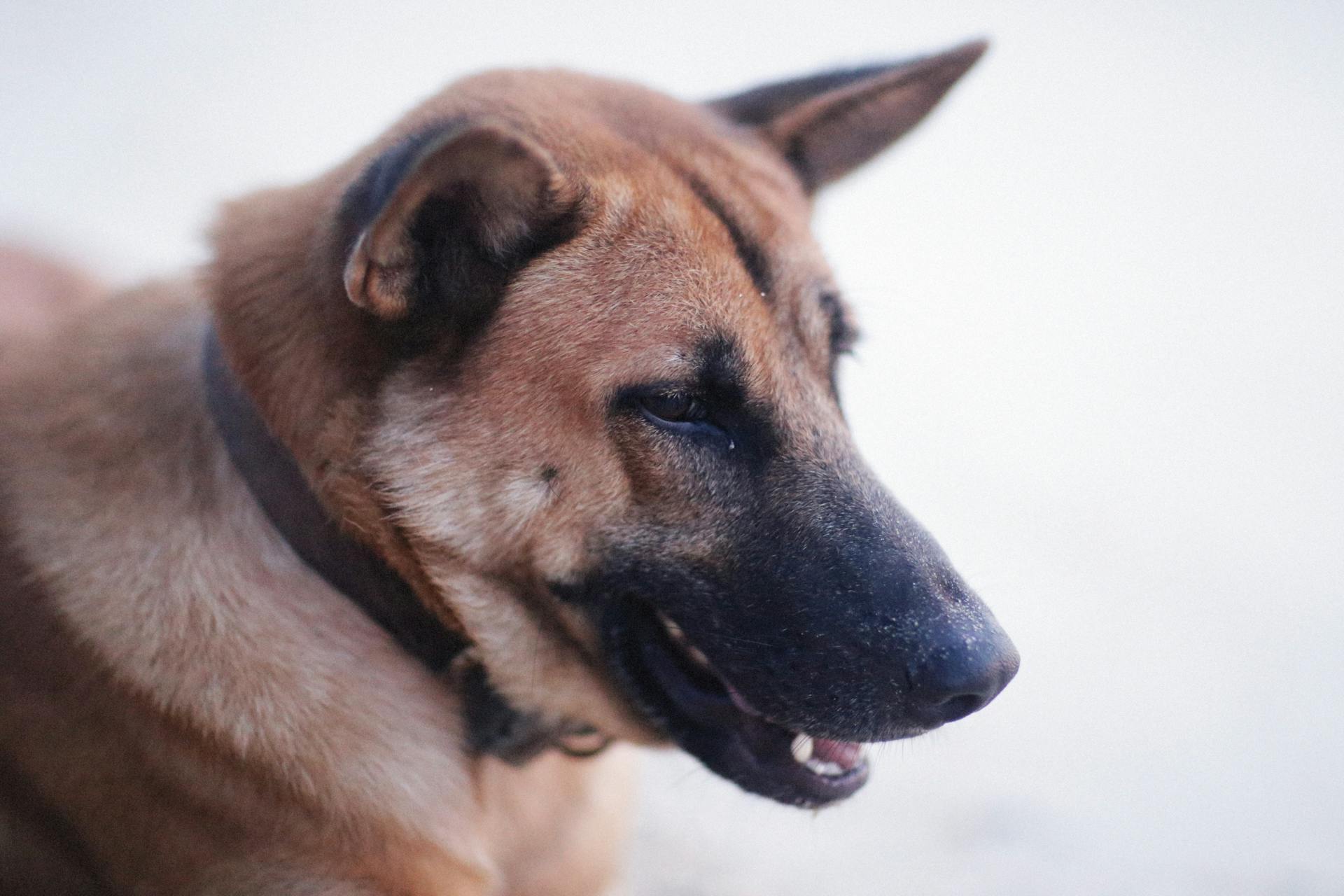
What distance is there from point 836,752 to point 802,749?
3.3 inches

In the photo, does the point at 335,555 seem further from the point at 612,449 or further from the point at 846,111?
the point at 846,111

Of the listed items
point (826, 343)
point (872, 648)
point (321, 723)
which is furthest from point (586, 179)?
point (321, 723)

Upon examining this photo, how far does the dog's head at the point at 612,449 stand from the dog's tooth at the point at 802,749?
22mm

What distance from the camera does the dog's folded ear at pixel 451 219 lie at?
6.03 feet

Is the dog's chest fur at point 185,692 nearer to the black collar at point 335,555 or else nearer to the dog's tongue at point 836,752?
the black collar at point 335,555

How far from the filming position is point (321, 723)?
2.19m

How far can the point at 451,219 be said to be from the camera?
2018 mm

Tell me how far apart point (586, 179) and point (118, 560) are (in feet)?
4.28

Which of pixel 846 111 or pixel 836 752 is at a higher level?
pixel 846 111

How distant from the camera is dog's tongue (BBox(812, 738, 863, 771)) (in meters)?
2.39

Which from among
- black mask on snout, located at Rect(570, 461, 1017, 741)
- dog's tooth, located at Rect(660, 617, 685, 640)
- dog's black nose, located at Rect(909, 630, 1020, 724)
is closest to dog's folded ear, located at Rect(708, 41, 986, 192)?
black mask on snout, located at Rect(570, 461, 1017, 741)

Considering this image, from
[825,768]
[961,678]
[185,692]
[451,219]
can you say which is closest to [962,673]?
[961,678]

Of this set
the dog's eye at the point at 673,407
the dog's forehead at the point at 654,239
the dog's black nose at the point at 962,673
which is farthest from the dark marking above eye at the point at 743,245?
the dog's black nose at the point at 962,673

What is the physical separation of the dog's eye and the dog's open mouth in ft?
1.42
